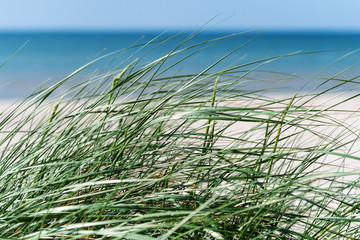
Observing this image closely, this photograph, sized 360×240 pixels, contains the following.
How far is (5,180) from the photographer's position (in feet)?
2.02

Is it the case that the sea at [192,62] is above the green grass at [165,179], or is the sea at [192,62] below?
above

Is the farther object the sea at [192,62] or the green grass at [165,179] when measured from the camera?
the sea at [192,62]

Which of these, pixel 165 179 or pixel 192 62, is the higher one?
pixel 192 62

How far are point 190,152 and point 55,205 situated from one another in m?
0.22

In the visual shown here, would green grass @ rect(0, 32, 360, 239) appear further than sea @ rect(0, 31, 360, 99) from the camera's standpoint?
No

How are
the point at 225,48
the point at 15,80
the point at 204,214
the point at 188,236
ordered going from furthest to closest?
1. the point at 225,48
2. the point at 15,80
3. the point at 188,236
4. the point at 204,214

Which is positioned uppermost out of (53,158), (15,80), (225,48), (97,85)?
(225,48)

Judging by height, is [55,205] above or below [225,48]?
below

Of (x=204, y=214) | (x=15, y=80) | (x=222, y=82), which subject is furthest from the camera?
(x=15, y=80)

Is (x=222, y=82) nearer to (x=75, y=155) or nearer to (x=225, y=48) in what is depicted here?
(x=75, y=155)

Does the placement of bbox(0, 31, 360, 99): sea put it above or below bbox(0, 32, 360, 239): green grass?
above

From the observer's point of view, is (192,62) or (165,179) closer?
(165,179)

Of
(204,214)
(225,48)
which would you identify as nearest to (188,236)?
(204,214)

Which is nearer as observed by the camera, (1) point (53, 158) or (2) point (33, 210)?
(2) point (33, 210)
